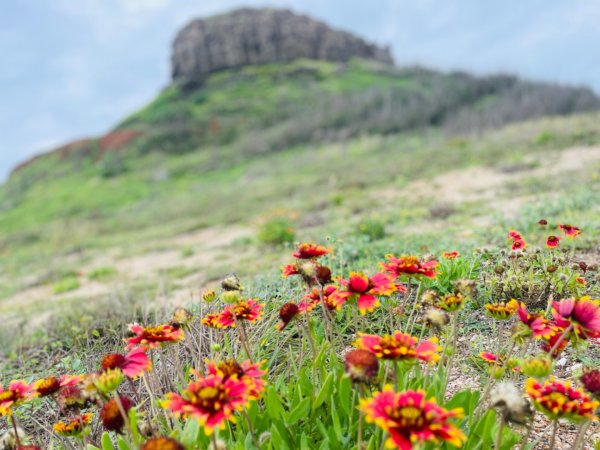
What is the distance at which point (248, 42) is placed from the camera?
46344 millimetres

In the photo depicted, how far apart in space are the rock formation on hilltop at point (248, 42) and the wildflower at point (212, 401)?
4439cm

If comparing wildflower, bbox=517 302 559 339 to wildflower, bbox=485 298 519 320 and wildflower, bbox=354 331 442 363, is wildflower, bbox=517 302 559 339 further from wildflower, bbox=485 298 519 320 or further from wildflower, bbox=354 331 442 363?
wildflower, bbox=354 331 442 363

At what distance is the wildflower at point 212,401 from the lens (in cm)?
89

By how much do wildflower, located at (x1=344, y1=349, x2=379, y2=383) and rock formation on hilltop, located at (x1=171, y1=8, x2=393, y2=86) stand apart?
44.4m

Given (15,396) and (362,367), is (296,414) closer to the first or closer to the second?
(362,367)

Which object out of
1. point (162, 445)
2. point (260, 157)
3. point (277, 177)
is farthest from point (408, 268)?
point (260, 157)

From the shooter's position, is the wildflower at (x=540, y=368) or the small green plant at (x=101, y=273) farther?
the small green plant at (x=101, y=273)

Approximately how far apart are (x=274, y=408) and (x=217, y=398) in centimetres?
38

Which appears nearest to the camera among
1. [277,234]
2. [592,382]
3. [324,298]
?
[592,382]

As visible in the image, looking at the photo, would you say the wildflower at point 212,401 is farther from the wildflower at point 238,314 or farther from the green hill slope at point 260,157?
the green hill slope at point 260,157

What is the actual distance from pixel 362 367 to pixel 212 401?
0.33 meters

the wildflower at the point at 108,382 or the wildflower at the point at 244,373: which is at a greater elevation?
the wildflower at the point at 108,382

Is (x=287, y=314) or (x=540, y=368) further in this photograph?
(x=287, y=314)

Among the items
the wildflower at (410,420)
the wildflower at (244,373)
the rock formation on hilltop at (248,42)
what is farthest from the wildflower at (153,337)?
the rock formation on hilltop at (248,42)
